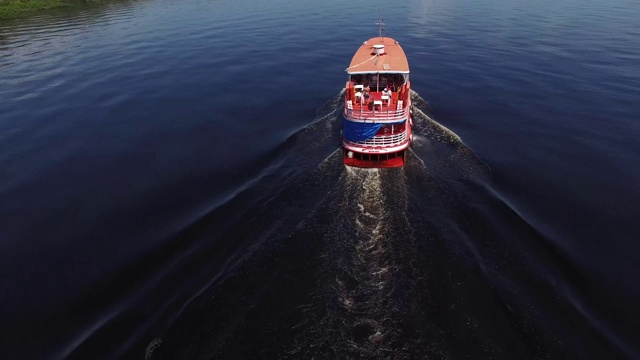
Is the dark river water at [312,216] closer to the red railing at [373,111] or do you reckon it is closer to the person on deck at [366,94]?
the red railing at [373,111]

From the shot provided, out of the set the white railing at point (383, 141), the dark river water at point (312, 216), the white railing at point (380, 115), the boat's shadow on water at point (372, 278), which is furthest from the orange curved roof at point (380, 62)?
the boat's shadow on water at point (372, 278)

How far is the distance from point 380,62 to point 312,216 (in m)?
20.1

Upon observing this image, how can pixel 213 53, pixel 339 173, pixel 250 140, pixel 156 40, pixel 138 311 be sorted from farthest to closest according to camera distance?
pixel 156 40 < pixel 213 53 < pixel 250 140 < pixel 339 173 < pixel 138 311

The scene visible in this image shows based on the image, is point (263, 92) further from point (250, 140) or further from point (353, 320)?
point (353, 320)

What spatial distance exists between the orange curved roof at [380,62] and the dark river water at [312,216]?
7.62 m

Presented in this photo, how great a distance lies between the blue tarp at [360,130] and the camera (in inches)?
1308

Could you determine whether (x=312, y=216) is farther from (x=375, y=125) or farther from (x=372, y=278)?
(x=375, y=125)

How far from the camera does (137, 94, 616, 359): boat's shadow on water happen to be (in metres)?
18.2

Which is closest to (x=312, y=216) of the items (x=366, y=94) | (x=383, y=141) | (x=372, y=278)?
(x=372, y=278)

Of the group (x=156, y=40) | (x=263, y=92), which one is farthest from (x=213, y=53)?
(x=263, y=92)

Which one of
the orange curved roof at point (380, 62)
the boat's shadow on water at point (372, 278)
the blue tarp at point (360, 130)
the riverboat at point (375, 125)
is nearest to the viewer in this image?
the boat's shadow on water at point (372, 278)

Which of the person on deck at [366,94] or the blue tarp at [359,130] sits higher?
the person on deck at [366,94]

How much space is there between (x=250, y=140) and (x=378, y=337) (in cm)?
2814

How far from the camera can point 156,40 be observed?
81.9m
